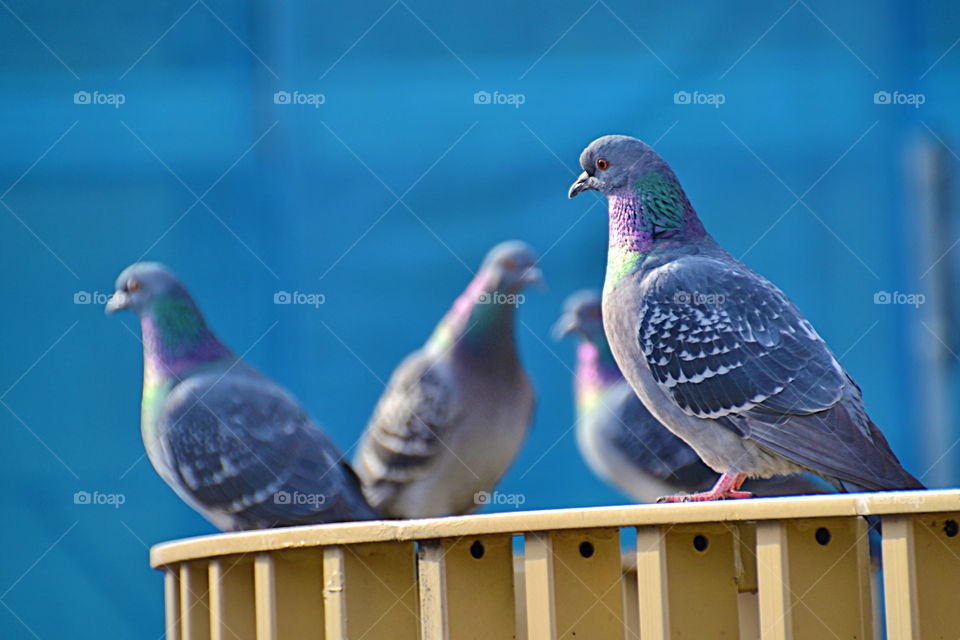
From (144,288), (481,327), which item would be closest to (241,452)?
(144,288)

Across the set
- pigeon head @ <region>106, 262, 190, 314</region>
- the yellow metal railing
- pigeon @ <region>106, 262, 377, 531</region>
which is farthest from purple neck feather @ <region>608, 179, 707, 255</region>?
pigeon head @ <region>106, 262, 190, 314</region>

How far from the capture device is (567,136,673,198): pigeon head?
346 cm

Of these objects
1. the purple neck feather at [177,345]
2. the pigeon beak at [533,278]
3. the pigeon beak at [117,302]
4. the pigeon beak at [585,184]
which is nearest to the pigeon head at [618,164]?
the pigeon beak at [585,184]

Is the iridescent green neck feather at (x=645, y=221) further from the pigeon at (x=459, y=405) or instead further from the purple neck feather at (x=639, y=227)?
the pigeon at (x=459, y=405)

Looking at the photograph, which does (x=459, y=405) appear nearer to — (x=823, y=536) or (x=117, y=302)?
(x=117, y=302)

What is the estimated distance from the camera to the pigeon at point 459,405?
482 cm

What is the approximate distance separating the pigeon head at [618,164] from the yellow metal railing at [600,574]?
128 centimetres

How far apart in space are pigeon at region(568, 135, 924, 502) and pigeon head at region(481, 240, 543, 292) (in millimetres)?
1275

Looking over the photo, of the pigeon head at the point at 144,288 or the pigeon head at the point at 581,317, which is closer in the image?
the pigeon head at the point at 144,288

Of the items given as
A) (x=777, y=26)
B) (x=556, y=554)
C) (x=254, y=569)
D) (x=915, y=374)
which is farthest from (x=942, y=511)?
(x=777, y=26)

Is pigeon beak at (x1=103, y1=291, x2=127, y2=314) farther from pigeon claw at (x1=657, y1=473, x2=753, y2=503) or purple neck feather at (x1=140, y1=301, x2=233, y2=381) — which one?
pigeon claw at (x1=657, y1=473, x2=753, y2=503)

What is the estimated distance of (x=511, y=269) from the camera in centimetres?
481

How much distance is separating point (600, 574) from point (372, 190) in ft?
9.32

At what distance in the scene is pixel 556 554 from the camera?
2342mm
